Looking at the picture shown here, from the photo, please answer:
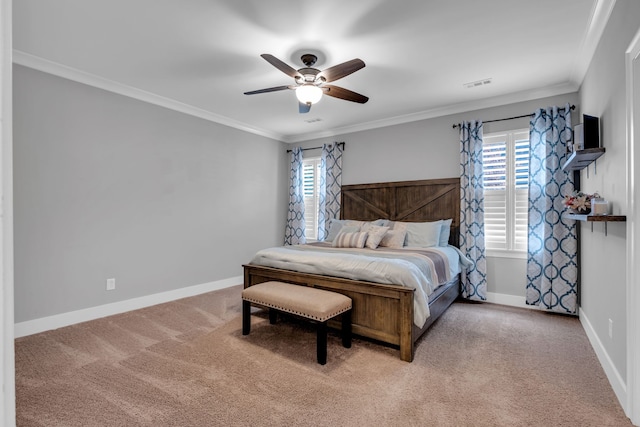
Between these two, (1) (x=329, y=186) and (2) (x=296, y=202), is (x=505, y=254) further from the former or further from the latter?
(2) (x=296, y=202)

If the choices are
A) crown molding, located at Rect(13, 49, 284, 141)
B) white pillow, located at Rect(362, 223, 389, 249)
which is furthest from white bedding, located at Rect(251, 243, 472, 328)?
crown molding, located at Rect(13, 49, 284, 141)

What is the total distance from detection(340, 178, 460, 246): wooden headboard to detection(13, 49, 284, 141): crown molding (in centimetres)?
225

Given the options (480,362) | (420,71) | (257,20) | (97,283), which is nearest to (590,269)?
(480,362)

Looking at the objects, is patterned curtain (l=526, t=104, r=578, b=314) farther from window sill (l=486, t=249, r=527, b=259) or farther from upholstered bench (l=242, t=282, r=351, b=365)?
upholstered bench (l=242, t=282, r=351, b=365)

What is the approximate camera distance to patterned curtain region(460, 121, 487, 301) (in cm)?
423

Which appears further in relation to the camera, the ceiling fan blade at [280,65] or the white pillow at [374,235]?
the white pillow at [374,235]

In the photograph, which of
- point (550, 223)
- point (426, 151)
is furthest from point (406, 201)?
point (550, 223)

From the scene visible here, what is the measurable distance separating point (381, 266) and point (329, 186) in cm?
304

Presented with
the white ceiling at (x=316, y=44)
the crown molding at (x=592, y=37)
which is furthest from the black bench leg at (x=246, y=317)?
the crown molding at (x=592, y=37)

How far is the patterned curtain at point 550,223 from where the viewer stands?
3691mm

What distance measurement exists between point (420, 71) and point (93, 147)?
3.69 metres

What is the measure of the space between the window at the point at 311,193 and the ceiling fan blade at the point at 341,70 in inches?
125

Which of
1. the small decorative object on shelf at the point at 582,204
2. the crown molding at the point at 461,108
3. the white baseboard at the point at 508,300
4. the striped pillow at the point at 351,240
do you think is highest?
the crown molding at the point at 461,108

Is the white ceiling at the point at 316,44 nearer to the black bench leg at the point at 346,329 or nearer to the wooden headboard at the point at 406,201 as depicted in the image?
the wooden headboard at the point at 406,201
